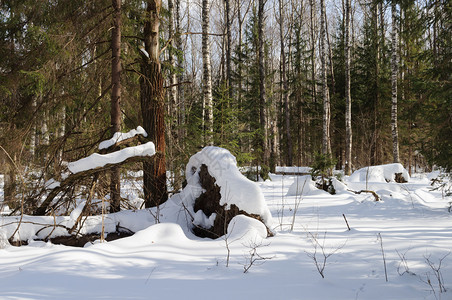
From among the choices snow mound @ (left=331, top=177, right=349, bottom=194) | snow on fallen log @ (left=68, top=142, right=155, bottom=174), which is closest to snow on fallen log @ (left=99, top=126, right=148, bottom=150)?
snow on fallen log @ (left=68, top=142, right=155, bottom=174)

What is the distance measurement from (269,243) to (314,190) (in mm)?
5767

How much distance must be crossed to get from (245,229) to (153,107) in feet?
9.53

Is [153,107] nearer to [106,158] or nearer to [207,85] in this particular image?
[106,158]

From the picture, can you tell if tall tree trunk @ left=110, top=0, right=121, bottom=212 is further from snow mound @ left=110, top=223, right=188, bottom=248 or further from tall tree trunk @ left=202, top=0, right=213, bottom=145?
tall tree trunk @ left=202, top=0, right=213, bottom=145

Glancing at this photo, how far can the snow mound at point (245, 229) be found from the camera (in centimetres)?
388

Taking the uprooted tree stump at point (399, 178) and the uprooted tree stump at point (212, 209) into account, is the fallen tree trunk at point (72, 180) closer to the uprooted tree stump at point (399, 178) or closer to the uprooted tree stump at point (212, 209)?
the uprooted tree stump at point (212, 209)

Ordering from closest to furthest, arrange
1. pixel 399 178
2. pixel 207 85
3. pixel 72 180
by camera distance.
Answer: pixel 72 180 < pixel 207 85 < pixel 399 178

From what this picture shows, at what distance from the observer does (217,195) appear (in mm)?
4723

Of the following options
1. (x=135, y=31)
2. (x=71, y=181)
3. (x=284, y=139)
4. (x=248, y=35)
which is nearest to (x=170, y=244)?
(x=71, y=181)

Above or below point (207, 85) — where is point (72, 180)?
below

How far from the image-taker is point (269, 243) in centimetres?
383

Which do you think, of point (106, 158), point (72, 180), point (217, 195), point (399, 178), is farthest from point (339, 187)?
point (72, 180)

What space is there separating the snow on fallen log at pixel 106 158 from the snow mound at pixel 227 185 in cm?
93

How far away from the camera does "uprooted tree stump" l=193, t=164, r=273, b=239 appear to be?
437 centimetres
